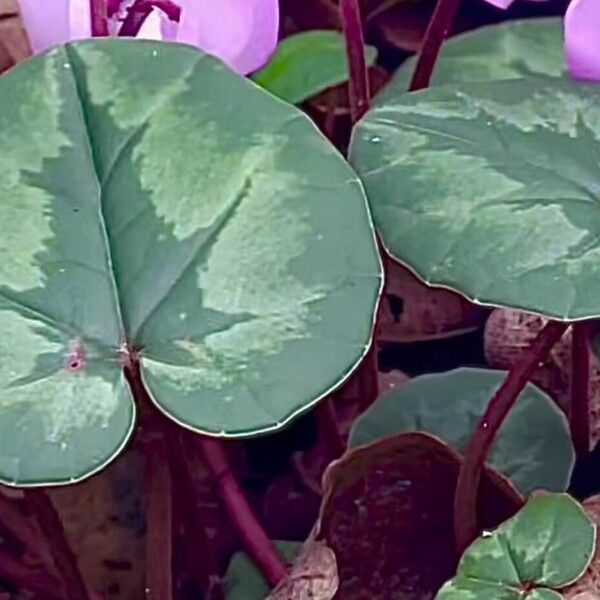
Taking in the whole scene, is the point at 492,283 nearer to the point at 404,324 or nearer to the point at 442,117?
the point at 442,117

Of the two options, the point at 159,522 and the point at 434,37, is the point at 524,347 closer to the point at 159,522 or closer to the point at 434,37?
the point at 434,37

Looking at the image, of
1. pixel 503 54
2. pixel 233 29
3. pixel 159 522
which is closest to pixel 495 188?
pixel 233 29

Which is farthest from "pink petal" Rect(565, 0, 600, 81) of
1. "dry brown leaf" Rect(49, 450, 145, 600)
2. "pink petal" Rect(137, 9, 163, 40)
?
"dry brown leaf" Rect(49, 450, 145, 600)

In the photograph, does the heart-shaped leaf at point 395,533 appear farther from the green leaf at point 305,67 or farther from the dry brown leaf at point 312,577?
the green leaf at point 305,67

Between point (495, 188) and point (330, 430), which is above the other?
point (495, 188)

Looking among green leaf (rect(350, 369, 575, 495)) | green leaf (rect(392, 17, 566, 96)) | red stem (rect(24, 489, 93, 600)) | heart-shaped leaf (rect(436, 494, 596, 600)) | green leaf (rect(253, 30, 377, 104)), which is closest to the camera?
heart-shaped leaf (rect(436, 494, 596, 600))

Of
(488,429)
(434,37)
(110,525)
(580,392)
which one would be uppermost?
(434,37)

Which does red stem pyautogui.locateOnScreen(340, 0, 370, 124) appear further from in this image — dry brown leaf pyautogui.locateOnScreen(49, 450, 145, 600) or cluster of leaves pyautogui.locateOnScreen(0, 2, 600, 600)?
Answer: dry brown leaf pyautogui.locateOnScreen(49, 450, 145, 600)
